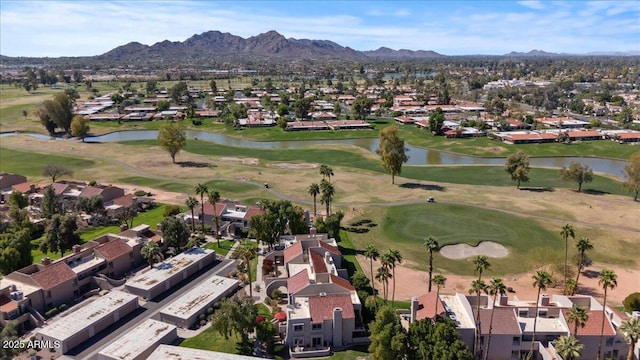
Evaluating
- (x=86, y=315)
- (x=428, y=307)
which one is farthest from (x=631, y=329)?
(x=86, y=315)

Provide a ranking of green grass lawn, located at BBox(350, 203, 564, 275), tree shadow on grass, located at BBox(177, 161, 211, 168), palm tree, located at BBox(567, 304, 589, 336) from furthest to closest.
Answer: tree shadow on grass, located at BBox(177, 161, 211, 168) < green grass lawn, located at BBox(350, 203, 564, 275) < palm tree, located at BBox(567, 304, 589, 336)

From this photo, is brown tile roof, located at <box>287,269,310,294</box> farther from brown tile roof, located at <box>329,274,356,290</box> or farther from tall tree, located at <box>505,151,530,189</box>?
tall tree, located at <box>505,151,530,189</box>

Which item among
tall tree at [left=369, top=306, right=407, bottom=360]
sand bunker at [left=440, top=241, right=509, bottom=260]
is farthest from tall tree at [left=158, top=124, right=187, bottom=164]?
tall tree at [left=369, top=306, right=407, bottom=360]

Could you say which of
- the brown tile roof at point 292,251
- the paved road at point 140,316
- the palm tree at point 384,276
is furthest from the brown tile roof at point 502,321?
the paved road at point 140,316

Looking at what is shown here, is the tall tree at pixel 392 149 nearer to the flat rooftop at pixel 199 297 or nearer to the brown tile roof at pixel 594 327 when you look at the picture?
the flat rooftop at pixel 199 297

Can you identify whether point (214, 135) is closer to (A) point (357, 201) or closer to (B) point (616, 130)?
(A) point (357, 201)
